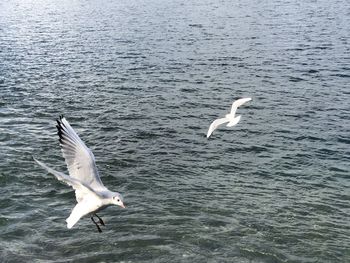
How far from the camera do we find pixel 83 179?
12586mm

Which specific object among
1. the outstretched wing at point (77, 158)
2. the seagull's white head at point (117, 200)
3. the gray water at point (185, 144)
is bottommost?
the gray water at point (185, 144)

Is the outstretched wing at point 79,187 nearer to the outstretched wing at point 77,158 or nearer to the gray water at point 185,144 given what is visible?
the outstretched wing at point 77,158

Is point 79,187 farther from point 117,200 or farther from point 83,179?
point 117,200

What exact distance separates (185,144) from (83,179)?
538 inches

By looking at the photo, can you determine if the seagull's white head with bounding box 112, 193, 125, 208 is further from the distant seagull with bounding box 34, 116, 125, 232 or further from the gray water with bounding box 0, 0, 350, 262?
the gray water with bounding box 0, 0, 350, 262

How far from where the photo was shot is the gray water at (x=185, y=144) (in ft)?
55.1

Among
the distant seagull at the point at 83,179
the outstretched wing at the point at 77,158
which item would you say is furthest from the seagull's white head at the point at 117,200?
the outstretched wing at the point at 77,158

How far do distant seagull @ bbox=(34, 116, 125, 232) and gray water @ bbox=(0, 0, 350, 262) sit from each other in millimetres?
4032

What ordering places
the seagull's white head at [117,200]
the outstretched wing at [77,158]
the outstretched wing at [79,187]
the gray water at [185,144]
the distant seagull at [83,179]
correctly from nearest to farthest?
the outstretched wing at [79,187]
the seagull's white head at [117,200]
the distant seagull at [83,179]
the outstretched wing at [77,158]
the gray water at [185,144]

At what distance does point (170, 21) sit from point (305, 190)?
172 feet

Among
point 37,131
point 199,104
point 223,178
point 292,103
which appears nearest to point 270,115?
point 292,103

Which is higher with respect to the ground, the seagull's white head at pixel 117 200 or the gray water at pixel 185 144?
the seagull's white head at pixel 117 200

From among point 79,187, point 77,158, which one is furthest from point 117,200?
point 77,158

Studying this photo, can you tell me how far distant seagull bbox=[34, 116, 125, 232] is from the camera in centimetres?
1175
